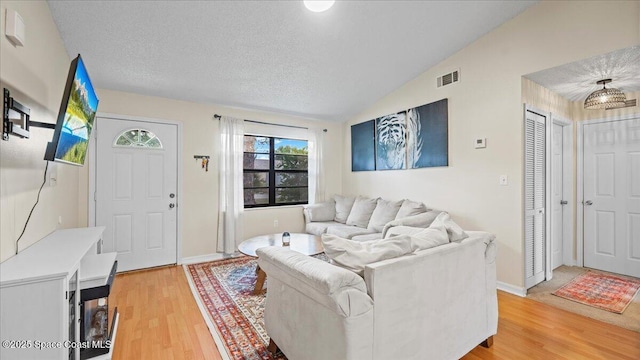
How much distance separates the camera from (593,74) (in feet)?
9.53

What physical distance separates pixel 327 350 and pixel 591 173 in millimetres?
4341

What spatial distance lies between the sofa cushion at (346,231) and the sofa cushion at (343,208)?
1.24 ft

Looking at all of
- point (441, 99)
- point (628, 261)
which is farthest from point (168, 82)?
point (628, 261)

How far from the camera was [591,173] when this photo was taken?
146 inches

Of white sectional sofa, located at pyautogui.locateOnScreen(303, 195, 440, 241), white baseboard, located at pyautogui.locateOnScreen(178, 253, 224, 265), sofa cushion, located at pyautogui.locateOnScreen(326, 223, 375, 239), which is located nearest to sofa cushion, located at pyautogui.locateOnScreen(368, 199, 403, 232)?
white sectional sofa, located at pyautogui.locateOnScreen(303, 195, 440, 241)

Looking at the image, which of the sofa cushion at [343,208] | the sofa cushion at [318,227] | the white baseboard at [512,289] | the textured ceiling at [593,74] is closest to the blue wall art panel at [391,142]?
the sofa cushion at [343,208]

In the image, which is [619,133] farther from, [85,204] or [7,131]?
[85,204]

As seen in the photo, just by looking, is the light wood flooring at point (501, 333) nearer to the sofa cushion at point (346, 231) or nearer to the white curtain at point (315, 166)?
the sofa cushion at point (346, 231)

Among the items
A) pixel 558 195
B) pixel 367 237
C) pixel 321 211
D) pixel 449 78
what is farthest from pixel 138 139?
pixel 558 195

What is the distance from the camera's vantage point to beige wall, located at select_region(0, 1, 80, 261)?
1.48 m

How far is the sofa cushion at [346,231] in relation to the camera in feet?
12.9

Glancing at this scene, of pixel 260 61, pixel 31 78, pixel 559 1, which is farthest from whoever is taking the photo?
pixel 260 61

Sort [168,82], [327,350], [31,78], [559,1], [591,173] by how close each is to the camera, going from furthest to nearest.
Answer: [591,173] → [168,82] → [559,1] → [31,78] → [327,350]

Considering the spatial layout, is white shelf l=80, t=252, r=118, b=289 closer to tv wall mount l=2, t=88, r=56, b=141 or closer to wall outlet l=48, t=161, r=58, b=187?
wall outlet l=48, t=161, r=58, b=187
